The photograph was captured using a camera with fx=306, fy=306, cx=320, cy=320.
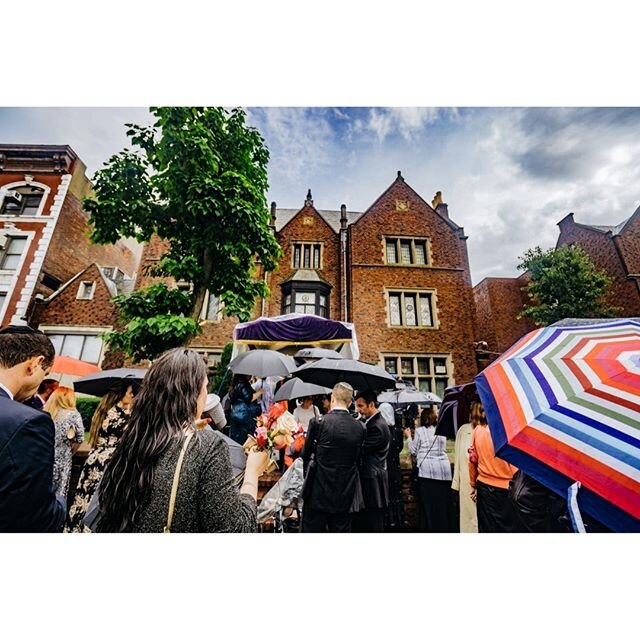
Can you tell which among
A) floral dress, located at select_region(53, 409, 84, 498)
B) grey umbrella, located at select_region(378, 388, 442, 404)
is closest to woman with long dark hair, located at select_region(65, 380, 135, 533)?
floral dress, located at select_region(53, 409, 84, 498)

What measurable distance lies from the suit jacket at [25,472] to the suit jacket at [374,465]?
273 centimetres

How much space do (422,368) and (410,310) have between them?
255 centimetres

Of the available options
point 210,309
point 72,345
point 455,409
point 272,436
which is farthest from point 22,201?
point 455,409

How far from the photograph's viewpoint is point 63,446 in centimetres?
321

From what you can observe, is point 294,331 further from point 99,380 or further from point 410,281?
point 410,281

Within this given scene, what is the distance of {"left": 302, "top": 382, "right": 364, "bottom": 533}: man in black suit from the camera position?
303 centimetres

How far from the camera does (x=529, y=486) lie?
2.33 meters

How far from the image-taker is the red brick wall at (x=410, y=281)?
501 inches

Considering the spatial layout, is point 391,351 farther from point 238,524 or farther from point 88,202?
point 238,524

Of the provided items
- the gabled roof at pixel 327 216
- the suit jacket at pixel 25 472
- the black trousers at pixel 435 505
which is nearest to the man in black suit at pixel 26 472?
the suit jacket at pixel 25 472

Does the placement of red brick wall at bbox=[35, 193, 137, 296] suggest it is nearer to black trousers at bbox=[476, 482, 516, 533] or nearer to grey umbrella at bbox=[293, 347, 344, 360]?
grey umbrella at bbox=[293, 347, 344, 360]

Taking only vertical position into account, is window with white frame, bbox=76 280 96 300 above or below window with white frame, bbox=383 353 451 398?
above
